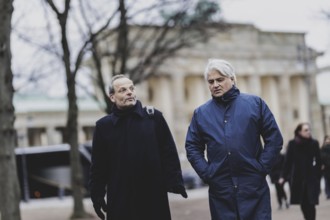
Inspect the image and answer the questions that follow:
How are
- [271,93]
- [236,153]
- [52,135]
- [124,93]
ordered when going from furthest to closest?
[271,93] < [52,135] < [124,93] < [236,153]

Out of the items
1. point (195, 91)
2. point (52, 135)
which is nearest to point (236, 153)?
point (52, 135)

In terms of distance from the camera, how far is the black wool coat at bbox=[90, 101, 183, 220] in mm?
5707

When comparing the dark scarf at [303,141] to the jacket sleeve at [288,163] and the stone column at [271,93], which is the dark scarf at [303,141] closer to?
the jacket sleeve at [288,163]

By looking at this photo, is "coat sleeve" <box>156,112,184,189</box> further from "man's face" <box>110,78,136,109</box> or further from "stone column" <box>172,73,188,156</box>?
"stone column" <box>172,73,188,156</box>

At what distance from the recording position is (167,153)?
235 inches

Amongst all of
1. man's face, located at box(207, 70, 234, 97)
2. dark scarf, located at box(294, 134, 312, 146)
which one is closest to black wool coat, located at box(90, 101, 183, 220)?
man's face, located at box(207, 70, 234, 97)

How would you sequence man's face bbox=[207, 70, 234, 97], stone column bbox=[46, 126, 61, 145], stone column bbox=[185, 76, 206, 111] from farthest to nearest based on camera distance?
1. stone column bbox=[185, 76, 206, 111]
2. stone column bbox=[46, 126, 61, 145]
3. man's face bbox=[207, 70, 234, 97]

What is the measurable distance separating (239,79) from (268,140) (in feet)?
254

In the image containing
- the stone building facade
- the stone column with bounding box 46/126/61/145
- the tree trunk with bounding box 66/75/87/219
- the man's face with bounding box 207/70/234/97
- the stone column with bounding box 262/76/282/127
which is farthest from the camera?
the stone column with bounding box 262/76/282/127

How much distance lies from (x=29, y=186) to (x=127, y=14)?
56.8 feet

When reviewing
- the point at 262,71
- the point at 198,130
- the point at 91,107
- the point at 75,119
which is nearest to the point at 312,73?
the point at 262,71

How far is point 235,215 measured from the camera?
537cm

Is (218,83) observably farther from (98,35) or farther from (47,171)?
(47,171)

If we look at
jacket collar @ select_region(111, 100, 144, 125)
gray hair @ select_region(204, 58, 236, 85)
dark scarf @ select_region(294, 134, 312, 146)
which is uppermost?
gray hair @ select_region(204, 58, 236, 85)
